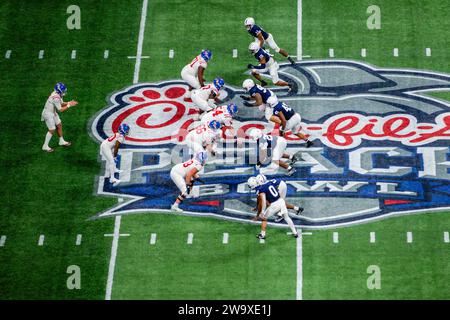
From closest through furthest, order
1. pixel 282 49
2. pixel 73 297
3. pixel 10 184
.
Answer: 1. pixel 73 297
2. pixel 10 184
3. pixel 282 49

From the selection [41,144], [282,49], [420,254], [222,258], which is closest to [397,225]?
[420,254]

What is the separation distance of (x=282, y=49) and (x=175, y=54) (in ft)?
9.52

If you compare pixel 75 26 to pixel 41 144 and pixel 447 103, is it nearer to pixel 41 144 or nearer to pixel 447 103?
pixel 41 144

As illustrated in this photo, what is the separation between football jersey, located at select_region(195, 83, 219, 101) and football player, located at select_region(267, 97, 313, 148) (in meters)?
1.54

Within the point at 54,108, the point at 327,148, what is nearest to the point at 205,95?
the point at 327,148

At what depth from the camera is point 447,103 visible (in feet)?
104

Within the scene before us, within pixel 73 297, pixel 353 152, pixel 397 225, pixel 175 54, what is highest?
pixel 175 54

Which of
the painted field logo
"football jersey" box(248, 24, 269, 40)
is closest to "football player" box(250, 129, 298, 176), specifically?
the painted field logo

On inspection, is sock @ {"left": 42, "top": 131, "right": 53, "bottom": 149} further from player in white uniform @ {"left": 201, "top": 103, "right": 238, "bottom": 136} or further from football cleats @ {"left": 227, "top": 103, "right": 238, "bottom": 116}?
football cleats @ {"left": 227, "top": 103, "right": 238, "bottom": 116}

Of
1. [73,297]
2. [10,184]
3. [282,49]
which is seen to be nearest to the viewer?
[73,297]

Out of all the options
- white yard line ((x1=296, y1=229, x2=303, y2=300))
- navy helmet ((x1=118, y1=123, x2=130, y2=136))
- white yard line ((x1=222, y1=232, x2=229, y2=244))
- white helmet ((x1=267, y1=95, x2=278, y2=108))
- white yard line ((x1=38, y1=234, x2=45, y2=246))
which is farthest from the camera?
white helmet ((x1=267, y1=95, x2=278, y2=108))

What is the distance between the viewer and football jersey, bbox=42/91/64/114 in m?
30.7

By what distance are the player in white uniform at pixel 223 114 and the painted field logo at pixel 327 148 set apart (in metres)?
0.62

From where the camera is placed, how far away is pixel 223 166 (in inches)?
1204
